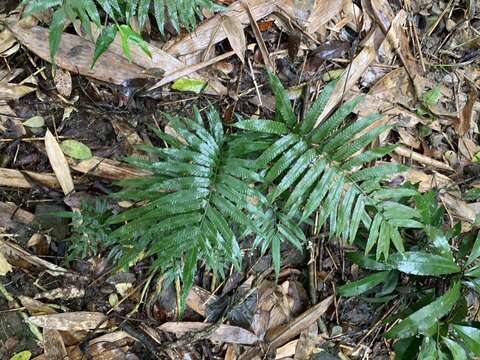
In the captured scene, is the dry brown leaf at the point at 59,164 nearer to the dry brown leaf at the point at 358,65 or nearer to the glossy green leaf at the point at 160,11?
the glossy green leaf at the point at 160,11

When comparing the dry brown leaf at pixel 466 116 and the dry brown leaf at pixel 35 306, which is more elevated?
the dry brown leaf at pixel 466 116

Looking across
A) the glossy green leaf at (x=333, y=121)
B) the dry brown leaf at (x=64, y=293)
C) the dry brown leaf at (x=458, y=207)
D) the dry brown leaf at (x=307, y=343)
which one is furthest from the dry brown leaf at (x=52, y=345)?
the dry brown leaf at (x=458, y=207)

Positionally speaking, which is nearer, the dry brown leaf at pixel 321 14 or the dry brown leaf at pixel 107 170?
the dry brown leaf at pixel 107 170

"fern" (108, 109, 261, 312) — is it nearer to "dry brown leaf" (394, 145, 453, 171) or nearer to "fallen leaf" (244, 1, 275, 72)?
"fallen leaf" (244, 1, 275, 72)

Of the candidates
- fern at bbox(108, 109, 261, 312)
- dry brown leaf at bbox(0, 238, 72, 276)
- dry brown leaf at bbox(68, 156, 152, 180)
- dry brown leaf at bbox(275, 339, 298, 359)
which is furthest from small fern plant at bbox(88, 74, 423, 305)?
dry brown leaf at bbox(275, 339, 298, 359)

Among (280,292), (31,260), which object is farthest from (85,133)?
(280,292)

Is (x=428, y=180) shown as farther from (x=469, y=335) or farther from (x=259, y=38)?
(x=259, y=38)

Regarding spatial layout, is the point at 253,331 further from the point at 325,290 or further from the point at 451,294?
the point at 451,294
